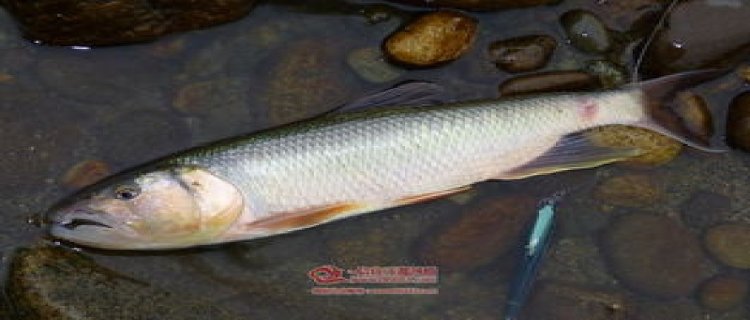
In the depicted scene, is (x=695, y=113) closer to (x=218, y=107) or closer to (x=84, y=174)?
(x=218, y=107)

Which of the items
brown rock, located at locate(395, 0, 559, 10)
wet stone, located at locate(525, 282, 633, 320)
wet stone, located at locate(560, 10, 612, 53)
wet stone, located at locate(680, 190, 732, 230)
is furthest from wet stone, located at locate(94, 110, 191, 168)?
wet stone, located at locate(680, 190, 732, 230)

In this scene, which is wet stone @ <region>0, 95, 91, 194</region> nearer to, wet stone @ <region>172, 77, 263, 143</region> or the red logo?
wet stone @ <region>172, 77, 263, 143</region>

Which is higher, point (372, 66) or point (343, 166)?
point (372, 66)

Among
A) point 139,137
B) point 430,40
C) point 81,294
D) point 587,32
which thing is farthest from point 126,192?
point 587,32

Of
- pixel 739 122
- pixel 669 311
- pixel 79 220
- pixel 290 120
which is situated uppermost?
pixel 739 122

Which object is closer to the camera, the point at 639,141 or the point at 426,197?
the point at 426,197

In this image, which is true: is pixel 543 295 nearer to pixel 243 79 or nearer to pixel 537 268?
pixel 537 268

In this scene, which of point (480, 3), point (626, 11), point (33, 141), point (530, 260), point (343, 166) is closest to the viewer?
point (343, 166)
